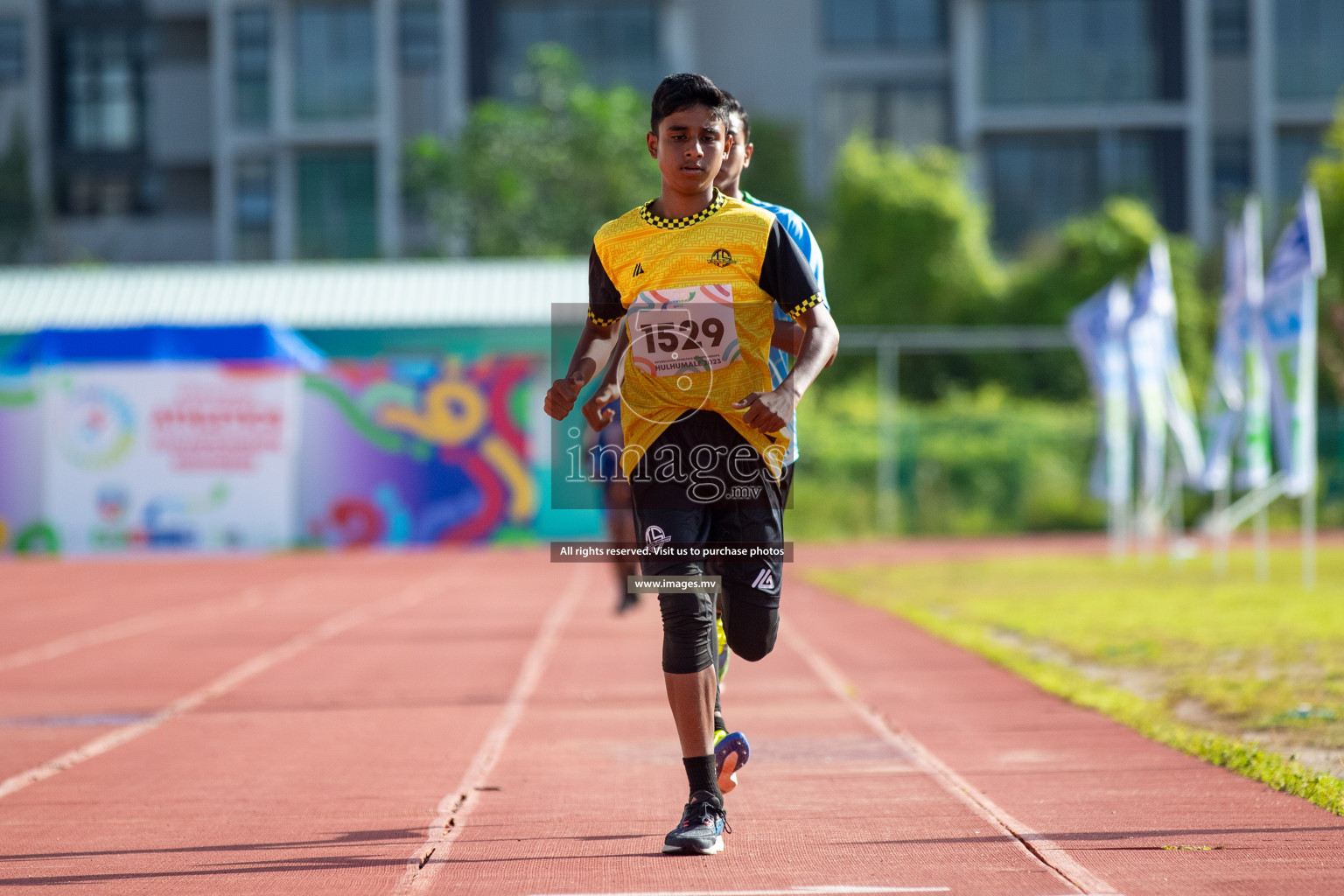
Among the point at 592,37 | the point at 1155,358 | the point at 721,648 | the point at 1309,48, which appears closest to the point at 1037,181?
the point at 1309,48

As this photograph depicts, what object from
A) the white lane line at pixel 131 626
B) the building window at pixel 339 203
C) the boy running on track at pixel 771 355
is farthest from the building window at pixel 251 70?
the boy running on track at pixel 771 355

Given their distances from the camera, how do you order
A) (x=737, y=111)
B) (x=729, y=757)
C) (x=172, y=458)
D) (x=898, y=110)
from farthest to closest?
(x=898, y=110) → (x=172, y=458) → (x=737, y=111) → (x=729, y=757)

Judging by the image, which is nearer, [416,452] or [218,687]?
[218,687]

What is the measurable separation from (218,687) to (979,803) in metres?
5.09

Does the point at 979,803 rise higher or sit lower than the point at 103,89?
lower

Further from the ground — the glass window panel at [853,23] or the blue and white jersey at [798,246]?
the glass window panel at [853,23]

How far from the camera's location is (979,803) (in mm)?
5070

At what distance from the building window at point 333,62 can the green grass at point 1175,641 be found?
25.5 meters

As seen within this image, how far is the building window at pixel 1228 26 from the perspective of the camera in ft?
127

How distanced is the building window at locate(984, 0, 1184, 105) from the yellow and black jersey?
35403mm

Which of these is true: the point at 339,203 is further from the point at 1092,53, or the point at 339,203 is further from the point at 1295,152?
the point at 1295,152

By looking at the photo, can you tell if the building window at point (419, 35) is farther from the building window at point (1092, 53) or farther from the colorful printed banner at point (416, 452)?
the colorful printed banner at point (416, 452)

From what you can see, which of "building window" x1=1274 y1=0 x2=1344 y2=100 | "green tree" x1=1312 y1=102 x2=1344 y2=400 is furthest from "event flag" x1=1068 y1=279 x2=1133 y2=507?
"building window" x1=1274 y1=0 x2=1344 y2=100

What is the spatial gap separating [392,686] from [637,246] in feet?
16.1
